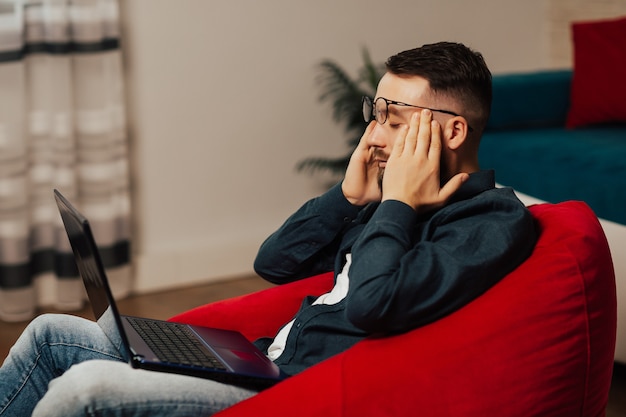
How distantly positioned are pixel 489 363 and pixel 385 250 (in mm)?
243

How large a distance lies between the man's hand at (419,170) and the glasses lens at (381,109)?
63 millimetres

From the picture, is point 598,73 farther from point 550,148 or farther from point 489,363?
point 489,363

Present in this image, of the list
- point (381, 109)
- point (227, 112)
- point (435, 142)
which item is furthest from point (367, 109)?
point (227, 112)

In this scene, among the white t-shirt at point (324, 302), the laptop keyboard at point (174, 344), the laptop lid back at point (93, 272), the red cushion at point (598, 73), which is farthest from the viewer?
the red cushion at point (598, 73)

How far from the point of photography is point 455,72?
162cm

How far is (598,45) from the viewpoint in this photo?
3.47 metres

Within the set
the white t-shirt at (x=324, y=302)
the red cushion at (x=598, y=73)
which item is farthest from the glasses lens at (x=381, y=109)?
the red cushion at (x=598, y=73)

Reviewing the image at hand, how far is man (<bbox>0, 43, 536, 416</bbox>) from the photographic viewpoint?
1.38m

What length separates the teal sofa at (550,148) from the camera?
111 inches

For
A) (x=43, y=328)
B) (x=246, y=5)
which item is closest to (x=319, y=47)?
(x=246, y=5)

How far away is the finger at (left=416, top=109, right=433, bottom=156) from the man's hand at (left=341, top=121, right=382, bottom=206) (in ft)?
0.61

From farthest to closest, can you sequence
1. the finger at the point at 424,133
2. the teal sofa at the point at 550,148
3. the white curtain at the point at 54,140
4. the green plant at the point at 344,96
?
the green plant at the point at 344,96
the white curtain at the point at 54,140
the teal sofa at the point at 550,148
the finger at the point at 424,133

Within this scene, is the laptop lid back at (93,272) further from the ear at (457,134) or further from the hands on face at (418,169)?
the ear at (457,134)

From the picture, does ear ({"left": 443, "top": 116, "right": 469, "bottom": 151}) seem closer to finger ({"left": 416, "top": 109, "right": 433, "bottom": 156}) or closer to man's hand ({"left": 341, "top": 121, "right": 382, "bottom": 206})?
finger ({"left": 416, "top": 109, "right": 433, "bottom": 156})
